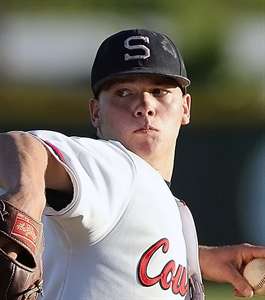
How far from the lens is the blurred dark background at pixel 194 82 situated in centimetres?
1088

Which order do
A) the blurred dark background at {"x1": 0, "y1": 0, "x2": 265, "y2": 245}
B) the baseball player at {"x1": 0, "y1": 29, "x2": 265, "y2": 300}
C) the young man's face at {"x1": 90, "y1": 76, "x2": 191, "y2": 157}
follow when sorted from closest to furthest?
the baseball player at {"x1": 0, "y1": 29, "x2": 265, "y2": 300}, the young man's face at {"x1": 90, "y1": 76, "x2": 191, "y2": 157}, the blurred dark background at {"x1": 0, "y1": 0, "x2": 265, "y2": 245}

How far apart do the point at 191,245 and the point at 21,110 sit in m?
8.61

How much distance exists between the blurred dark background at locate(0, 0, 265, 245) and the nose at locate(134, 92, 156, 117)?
745 cm

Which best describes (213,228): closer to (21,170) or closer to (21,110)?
(21,110)

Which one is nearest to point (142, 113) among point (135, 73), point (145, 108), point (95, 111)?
point (145, 108)

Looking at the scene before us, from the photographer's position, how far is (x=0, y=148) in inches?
83.0

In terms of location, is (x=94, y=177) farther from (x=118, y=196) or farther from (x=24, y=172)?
(x=24, y=172)

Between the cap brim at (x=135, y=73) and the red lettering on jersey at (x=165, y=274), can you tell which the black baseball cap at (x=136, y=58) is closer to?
the cap brim at (x=135, y=73)

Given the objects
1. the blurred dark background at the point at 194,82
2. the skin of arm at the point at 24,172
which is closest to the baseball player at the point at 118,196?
the skin of arm at the point at 24,172

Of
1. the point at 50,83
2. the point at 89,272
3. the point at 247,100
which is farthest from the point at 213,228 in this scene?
the point at 89,272

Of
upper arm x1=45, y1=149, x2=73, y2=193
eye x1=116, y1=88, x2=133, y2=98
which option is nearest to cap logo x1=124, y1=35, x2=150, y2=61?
eye x1=116, y1=88, x2=133, y2=98

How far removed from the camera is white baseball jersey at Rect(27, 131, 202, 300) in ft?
7.88

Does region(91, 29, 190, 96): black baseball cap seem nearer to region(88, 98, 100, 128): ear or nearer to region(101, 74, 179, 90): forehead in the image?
region(101, 74, 179, 90): forehead

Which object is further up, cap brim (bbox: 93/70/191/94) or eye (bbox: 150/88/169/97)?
cap brim (bbox: 93/70/191/94)
